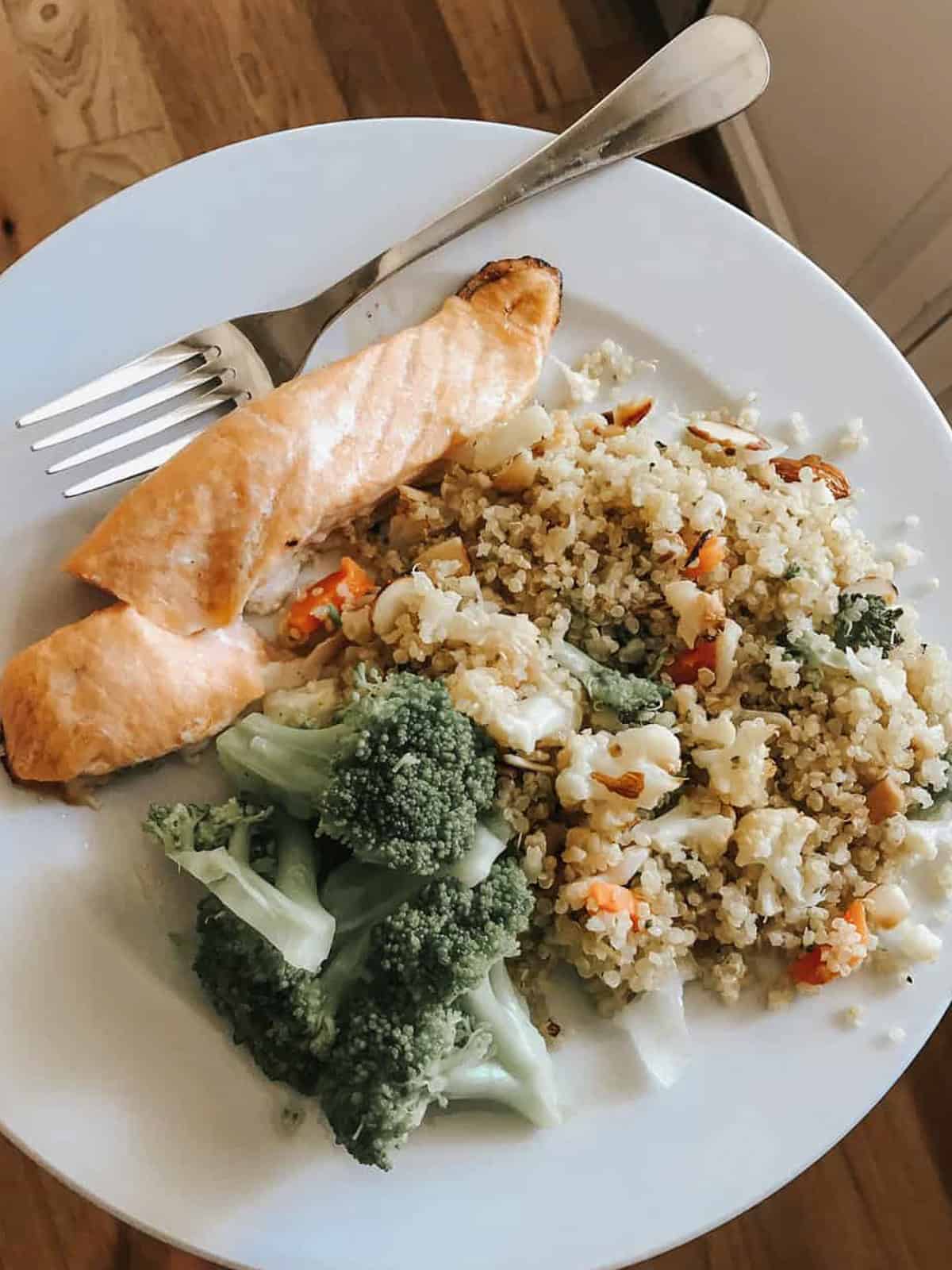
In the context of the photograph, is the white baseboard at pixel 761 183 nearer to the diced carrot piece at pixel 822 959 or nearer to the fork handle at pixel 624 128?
the fork handle at pixel 624 128

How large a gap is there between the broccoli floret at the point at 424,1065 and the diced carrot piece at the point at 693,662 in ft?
1.26

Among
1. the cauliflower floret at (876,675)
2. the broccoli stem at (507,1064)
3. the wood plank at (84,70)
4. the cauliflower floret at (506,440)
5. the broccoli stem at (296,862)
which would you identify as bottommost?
the broccoli stem at (507,1064)

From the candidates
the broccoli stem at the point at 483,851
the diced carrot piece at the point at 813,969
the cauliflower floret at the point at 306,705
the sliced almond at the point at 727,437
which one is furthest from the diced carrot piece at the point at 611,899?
the sliced almond at the point at 727,437

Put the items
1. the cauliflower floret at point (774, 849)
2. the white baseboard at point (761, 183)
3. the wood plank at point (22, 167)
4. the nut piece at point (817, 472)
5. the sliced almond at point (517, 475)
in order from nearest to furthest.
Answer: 1. the cauliflower floret at point (774, 849)
2. the sliced almond at point (517, 475)
3. the nut piece at point (817, 472)
4. the wood plank at point (22, 167)
5. the white baseboard at point (761, 183)

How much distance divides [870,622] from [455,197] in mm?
742

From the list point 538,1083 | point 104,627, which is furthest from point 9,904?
point 538,1083

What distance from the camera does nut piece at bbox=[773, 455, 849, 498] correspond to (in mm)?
1505

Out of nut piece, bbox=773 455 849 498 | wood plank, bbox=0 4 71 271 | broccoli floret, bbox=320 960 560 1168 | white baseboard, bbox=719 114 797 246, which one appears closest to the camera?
broccoli floret, bbox=320 960 560 1168

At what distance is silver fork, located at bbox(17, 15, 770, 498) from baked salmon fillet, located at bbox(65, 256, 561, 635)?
0.07 metres

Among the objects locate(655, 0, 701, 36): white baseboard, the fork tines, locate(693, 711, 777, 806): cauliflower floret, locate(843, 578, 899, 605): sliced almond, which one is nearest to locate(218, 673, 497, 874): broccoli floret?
locate(693, 711, 777, 806): cauliflower floret

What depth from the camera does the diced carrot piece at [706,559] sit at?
4.48 feet

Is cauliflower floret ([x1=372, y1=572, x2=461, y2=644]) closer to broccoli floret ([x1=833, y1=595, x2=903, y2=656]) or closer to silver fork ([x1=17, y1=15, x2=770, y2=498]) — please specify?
silver fork ([x1=17, y1=15, x2=770, y2=498])

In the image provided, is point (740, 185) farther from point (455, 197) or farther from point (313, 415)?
point (313, 415)

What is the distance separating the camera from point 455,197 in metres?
1.53
